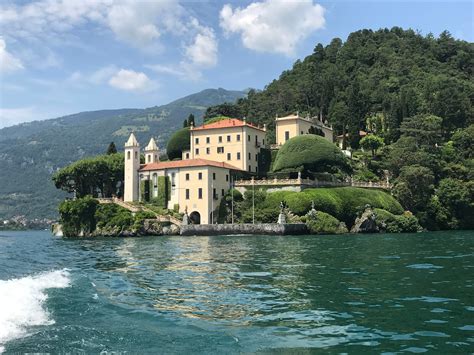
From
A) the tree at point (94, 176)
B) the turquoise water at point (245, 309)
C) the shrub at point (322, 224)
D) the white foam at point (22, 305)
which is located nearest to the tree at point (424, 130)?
the shrub at point (322, 224)

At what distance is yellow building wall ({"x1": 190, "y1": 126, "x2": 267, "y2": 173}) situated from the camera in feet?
277

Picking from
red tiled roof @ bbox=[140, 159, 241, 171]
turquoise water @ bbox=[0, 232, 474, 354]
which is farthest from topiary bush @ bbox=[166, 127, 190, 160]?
turquoise water @ bbox=[0, 232, 474, 354]

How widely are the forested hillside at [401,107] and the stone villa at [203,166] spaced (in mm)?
13839

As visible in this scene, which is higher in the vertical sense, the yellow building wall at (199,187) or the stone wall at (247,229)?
the yellow building wall at (199,187)

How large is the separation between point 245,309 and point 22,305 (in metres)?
6.71

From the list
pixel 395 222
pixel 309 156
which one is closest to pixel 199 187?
pixel 309 156

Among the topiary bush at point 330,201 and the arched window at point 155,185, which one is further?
the arched window at point 155,185

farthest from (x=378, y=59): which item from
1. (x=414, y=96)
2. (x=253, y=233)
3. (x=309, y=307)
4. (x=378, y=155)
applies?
(x=309, y=307)

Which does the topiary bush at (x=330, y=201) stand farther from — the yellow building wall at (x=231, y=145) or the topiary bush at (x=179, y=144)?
the topiary bush at (x=179, y=144)

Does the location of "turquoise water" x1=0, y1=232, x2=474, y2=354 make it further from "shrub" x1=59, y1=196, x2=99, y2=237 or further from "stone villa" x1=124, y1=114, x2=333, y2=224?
"shrub" x1=59, y1=196, x2=99, y2=237

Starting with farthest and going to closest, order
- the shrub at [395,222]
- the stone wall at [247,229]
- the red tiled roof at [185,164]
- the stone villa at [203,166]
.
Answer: the red tiled roof at [185,164]
the stone villa at [203,166]
the shrub at [395,222]
the stone wall at [247,229]

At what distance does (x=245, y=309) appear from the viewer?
16.1 meters

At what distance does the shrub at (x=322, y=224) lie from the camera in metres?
65.1

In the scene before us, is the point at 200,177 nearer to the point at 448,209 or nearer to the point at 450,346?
the point at 448,209
